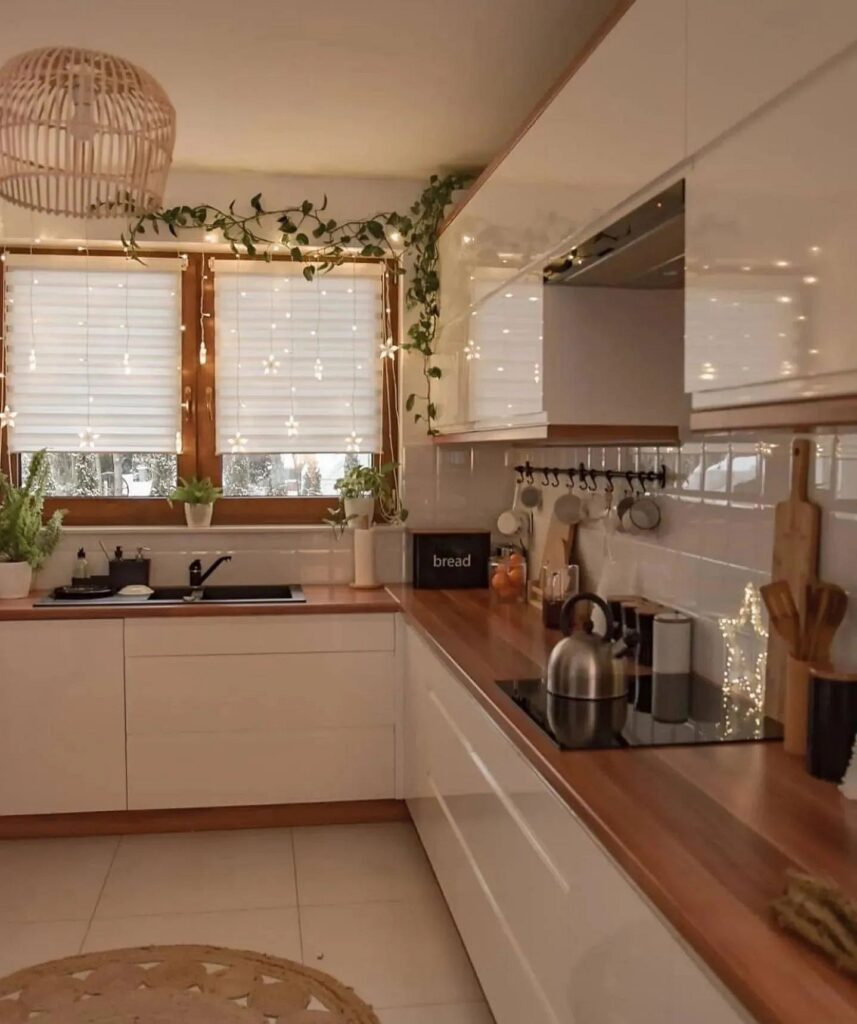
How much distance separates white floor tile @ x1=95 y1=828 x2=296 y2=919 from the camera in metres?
3.34

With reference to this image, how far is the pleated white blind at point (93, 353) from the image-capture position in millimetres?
4336

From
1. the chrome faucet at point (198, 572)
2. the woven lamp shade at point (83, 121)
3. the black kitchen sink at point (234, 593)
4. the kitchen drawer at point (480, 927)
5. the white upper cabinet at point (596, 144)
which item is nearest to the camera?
the white upper cabinet at point (596, 144)

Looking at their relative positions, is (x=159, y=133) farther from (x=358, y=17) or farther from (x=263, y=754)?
(x=263, y=754)

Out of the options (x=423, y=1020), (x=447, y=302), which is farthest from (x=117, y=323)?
(x=423, y=1020)

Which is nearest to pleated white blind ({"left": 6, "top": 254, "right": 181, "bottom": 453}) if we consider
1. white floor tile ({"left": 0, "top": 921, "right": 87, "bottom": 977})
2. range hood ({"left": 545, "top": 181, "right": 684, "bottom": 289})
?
white floor tile ({"left": 0, "top": 921, "right": 87, "bottom": 977})

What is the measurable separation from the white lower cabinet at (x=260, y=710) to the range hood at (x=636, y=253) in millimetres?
1714

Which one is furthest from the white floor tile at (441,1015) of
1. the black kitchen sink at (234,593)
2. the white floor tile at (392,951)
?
the black kitchen sink at (234,593)

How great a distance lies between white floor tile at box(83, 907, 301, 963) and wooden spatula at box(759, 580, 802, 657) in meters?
1.74

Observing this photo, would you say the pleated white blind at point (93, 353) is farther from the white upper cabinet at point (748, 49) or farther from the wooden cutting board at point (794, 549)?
the white upper cabinet at point (748, 49)

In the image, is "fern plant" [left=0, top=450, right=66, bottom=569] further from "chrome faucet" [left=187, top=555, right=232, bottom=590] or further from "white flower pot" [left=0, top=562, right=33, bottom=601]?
"chrome faucet" [left=187, top=555, right=232, bottom=590]

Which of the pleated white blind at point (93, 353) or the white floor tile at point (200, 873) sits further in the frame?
the pleated white blind at point (93, 353)

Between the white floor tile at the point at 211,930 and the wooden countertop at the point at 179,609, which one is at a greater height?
the wooden countertop at the point at 179,609

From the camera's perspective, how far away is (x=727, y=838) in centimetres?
155

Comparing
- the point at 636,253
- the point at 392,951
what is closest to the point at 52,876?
the point at 392,951
